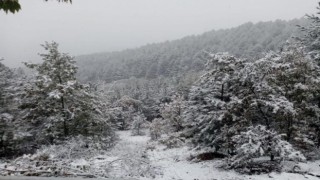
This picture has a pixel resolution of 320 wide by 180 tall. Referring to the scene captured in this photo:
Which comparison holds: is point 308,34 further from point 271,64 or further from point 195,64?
point 195,64

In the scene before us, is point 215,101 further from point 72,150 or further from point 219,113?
point 72,150

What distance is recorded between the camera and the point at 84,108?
24016mm

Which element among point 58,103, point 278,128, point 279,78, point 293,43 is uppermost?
point 293,43

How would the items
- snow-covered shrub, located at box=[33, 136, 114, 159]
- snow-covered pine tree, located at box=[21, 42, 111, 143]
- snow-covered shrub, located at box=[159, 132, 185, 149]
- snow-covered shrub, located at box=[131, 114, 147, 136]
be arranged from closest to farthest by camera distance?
1. snow-covered shrub, located at box=[33, 136, 114, 159]
2. snow-covered pine tree, located at box=[21, 42, 111, 143]
3. snow-covered shrub, located at box=[159, 132, 185, 149]
4. snow-covered shrub, located at box=[131, 114, 147, 136]

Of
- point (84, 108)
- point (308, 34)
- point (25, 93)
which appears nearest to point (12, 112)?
point (25, 93)

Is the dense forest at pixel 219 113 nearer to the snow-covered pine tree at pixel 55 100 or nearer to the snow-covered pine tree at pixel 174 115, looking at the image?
the snow-covered pine tree at pixel 55 100

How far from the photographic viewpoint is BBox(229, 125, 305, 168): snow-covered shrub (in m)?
16.0

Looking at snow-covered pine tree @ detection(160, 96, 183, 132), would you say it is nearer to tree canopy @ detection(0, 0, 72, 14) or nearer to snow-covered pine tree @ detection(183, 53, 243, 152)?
snow-covered pine tree @ detection(183, 53, 243, 152)

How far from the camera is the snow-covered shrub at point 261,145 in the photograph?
628 inches

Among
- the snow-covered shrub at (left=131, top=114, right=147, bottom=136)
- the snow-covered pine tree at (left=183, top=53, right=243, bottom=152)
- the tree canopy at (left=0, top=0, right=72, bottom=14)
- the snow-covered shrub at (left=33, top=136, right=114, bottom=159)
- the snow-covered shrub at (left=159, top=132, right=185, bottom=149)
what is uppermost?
the tree canopy at (left=0, top=0, right=72, bottom=14)

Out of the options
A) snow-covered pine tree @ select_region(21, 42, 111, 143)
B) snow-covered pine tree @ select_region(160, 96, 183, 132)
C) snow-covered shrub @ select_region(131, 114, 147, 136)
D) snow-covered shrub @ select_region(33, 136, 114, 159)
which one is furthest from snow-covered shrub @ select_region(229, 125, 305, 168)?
snow-covered shrub @ select_region(131, 114, 147, 136)

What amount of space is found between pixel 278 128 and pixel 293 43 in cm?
510

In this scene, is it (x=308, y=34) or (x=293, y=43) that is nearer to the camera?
(x=293, y=43)

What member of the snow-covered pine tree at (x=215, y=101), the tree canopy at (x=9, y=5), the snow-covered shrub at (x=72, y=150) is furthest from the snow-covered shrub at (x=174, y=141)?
the tree canopy at (x=9, y=5)
